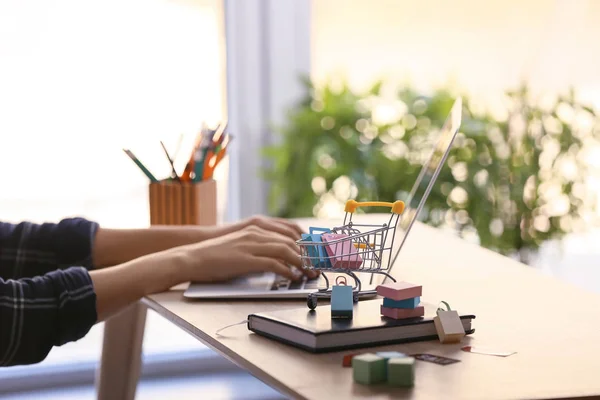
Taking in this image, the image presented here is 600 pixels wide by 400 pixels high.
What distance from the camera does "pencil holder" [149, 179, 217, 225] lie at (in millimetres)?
1719

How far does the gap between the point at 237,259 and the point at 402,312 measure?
1.27 feet

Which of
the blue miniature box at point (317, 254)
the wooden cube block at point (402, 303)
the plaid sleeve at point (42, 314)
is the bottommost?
the plaid sleeve at point (42, 314)

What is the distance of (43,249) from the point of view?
1.56m

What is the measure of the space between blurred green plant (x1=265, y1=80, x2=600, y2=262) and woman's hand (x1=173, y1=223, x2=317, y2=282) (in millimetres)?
1158

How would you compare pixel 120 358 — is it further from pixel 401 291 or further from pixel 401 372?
pixel 401 372

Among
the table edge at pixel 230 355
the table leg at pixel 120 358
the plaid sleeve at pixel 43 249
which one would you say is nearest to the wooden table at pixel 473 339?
the table edge at pixel 230 355

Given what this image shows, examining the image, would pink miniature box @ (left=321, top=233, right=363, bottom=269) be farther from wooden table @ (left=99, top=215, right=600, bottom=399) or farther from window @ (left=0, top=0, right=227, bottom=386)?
window @ (left=0, top=0, right=227, bottom=386)

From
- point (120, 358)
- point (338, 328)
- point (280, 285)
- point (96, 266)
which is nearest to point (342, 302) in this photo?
point (338, 328)

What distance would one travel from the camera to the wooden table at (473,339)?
0.83m

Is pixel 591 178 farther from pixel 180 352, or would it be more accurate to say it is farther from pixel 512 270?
pixel 512 270

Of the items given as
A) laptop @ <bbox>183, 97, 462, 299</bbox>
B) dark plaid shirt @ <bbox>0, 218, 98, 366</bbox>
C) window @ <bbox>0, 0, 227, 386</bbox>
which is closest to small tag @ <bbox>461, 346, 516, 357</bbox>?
laptop @ <bbox>183, 97, 462, 299</bbox>

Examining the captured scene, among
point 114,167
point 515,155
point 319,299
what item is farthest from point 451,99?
point 319,299

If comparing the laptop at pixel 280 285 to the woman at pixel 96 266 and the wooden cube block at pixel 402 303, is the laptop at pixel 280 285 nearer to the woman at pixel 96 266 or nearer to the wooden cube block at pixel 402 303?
the woman at pixel 96 266

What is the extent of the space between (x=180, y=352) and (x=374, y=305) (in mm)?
1818
